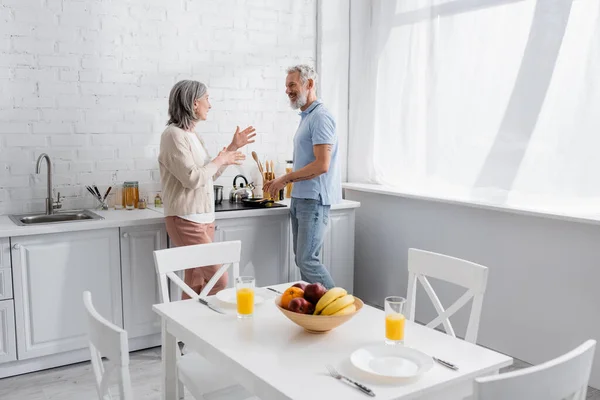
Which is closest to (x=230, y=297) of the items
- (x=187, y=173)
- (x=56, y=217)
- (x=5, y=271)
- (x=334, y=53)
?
(x=187, y=173)

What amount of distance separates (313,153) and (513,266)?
1.24 meters

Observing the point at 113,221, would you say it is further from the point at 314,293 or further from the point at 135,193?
the point at 314,293

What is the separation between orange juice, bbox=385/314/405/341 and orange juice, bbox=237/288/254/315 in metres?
0.45

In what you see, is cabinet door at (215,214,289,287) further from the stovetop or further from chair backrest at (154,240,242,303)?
chair backrest at (154,240,242,303)

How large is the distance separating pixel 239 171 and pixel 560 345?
225 centimetres

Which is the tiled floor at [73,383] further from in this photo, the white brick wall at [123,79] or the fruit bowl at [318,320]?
the fruit bowl at [318,320]

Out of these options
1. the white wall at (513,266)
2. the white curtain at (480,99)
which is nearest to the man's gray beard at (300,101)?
the white curtain at (480,99)

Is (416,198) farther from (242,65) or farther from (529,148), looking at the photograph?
(242,65)

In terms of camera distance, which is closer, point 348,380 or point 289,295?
point 348,380

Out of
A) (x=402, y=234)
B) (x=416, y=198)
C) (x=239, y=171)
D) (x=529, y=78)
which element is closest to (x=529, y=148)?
(x=529, y=78)

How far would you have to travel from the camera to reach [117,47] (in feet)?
11.8

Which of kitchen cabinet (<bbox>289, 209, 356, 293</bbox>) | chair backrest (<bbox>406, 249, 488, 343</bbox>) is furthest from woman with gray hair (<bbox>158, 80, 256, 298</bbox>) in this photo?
chair backrest (<bbox>406, 249, 488, 343</bbox>)

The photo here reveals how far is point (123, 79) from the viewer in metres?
3.64

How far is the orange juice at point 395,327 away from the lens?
1688 mm
